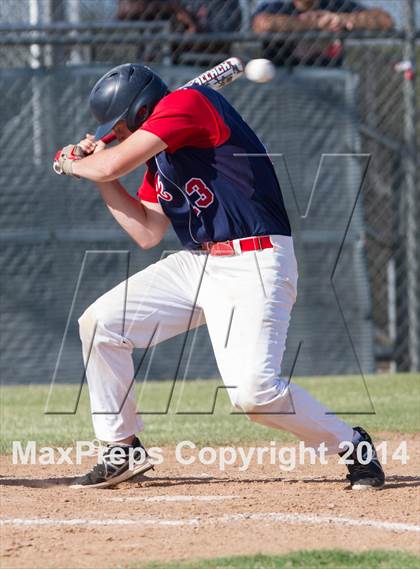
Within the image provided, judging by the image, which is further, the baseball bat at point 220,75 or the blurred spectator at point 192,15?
the blurred spectator at point 192,15

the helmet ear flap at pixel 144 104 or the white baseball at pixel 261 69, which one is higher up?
the white baseball at pixel 261 69

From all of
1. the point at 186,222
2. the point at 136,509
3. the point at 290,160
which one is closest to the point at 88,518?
the point at 136,509

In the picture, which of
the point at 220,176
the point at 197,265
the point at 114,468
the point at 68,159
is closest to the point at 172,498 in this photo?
the point at 114,468

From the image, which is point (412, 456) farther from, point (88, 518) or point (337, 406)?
point (88, 518)

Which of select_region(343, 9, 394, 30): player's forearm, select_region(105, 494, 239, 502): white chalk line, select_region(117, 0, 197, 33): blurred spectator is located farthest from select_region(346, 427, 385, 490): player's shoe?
select_region(343, 9, 394, 30): player's forearm

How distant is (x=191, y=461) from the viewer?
6.17 m

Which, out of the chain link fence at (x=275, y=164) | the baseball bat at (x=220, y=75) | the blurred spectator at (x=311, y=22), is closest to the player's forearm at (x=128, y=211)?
the baseball bat at (x=220, y=75)

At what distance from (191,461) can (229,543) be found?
7.03ft

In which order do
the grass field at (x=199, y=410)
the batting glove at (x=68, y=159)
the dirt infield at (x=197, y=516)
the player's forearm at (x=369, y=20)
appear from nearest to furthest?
the dirt infield at (x=197, y=516), the batting glove at (x=68, y=159), the grass field at (x=199, y=410), the player's forearm at (x=369, y=20)

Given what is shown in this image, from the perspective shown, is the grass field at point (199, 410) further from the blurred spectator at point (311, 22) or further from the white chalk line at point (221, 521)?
the blurred spectator at point (311, 22)

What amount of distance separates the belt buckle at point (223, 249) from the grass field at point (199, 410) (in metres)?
1.96

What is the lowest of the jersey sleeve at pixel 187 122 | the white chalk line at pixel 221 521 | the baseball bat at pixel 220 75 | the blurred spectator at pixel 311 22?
the white chalk line at pixel 221 521

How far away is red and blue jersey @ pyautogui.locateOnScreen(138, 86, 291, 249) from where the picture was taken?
16.4 ft

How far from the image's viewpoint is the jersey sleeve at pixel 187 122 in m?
4.83
